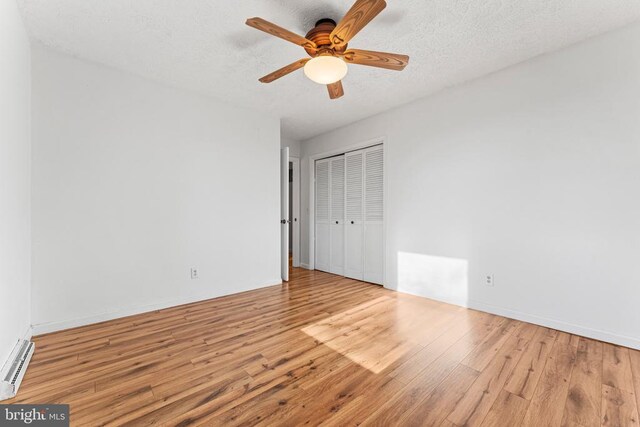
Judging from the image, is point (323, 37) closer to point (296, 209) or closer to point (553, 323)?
point (553, 323)

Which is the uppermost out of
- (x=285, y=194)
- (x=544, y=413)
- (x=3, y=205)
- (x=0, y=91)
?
(x=0, y=91)

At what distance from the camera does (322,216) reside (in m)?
5.11

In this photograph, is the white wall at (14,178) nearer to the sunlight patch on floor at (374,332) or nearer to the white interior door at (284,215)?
the sunlight patch on floor at (374,332)

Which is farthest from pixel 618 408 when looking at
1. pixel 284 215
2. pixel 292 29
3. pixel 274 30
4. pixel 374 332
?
pixel 284 215

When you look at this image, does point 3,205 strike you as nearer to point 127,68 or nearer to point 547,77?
point 127,68

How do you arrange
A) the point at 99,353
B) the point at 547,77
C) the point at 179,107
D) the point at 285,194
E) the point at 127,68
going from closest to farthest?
1. the point at 99,353
2. the point at 547,77
3. the point at 127,68
4. the point at 179,107
5. the point at 285,194

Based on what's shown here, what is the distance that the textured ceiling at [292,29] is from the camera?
1956mm

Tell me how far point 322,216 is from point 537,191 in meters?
3.24

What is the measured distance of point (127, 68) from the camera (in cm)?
277

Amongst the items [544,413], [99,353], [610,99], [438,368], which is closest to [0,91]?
[99,353]

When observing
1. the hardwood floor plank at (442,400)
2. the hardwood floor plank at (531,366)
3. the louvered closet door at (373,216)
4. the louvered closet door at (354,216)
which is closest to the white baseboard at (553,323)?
the hardwood floor plank at (531,366)

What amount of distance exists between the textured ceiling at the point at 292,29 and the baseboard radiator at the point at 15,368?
2452 millimetres

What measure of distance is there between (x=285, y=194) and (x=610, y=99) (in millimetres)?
3641

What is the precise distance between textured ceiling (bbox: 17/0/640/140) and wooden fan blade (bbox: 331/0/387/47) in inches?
9.7
